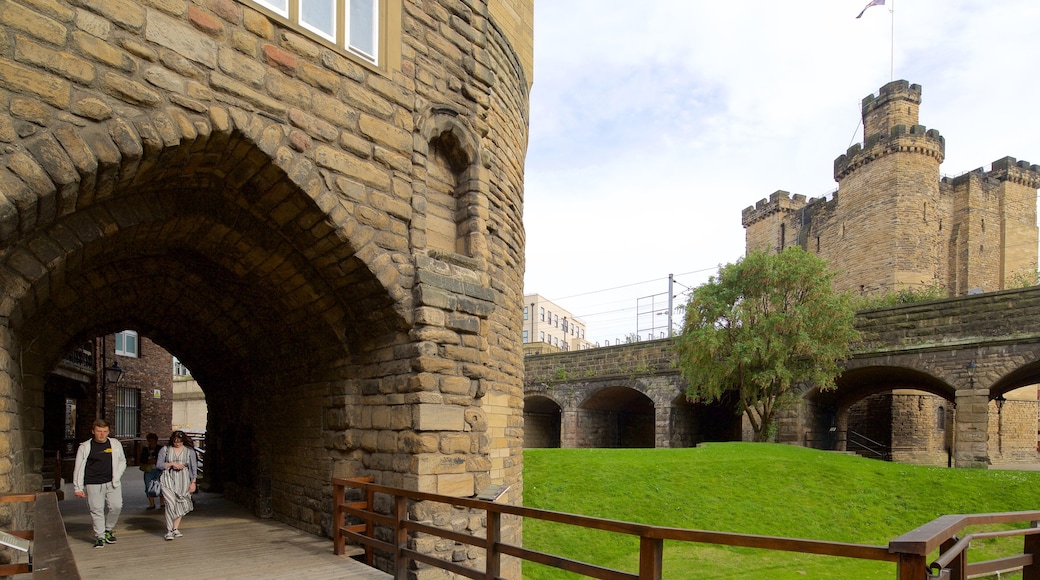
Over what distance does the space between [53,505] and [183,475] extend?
12.9 feet

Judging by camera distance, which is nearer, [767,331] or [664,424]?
[767,331]

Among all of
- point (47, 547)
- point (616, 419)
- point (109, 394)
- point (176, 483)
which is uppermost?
point (47, 547)

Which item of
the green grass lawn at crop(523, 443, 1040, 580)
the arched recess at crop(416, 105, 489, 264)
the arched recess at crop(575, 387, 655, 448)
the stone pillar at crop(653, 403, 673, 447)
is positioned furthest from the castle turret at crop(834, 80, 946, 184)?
the arched recess at crop(416, 105, 489, 264)

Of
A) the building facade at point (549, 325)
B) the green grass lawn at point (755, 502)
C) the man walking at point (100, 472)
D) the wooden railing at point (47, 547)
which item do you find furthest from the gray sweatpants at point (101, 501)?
the building facade at point (549, 325)

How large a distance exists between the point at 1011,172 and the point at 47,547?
4032 centimetres

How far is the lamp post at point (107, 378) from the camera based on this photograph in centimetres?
1789

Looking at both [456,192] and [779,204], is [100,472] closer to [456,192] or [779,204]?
[456,192]

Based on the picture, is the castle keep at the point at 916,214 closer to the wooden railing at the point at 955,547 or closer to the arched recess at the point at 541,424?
the arched recess at the point at 541,424

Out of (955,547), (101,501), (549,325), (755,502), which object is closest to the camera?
(955,547)

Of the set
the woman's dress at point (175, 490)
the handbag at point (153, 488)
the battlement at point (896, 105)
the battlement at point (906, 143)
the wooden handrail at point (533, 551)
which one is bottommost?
the handbag at point (153, 488)

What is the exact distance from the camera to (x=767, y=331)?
57.5 ft

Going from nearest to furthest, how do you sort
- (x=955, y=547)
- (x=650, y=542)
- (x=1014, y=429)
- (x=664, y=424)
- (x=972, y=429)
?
(x=955, y=547) < (x=650, y=542) < (x=972, y=429) < (x=664, y=424) < (x=1014, y=429)

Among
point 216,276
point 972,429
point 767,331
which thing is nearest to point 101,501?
point 216,276

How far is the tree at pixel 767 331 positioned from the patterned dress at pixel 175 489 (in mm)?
13942
